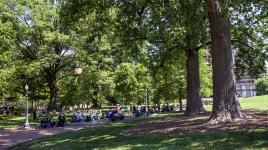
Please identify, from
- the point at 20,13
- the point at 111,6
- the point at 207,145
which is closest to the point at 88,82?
the point at 20,13

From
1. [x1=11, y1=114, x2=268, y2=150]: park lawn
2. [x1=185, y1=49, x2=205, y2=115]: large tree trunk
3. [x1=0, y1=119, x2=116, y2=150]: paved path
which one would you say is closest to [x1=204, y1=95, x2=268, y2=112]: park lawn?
[x1=185, y1=49, x2=205, y2=115]: large tree trunk

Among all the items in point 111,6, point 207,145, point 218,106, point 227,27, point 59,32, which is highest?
point 59,32

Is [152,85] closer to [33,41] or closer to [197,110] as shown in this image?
[33,41]

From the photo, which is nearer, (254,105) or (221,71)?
(221,71)

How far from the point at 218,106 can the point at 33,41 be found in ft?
127

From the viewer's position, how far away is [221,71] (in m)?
16.6

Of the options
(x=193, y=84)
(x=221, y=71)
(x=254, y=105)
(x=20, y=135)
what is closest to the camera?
(x=221, y=71)

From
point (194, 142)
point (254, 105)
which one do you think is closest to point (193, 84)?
point (194, 142)

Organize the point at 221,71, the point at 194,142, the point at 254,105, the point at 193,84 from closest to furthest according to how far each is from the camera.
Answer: the point at 194,142, the point at 221,71, the point at 193,84, the point at 254,105

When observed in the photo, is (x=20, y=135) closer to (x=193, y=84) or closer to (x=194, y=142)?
(x=193, y=84)

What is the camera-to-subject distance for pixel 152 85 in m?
53.3

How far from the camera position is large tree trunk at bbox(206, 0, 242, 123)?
16391 mm

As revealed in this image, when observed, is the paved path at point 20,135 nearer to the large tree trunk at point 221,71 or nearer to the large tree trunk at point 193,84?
the large tree trunk at point 193,84

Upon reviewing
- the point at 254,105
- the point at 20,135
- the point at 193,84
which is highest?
the point at 193,84
